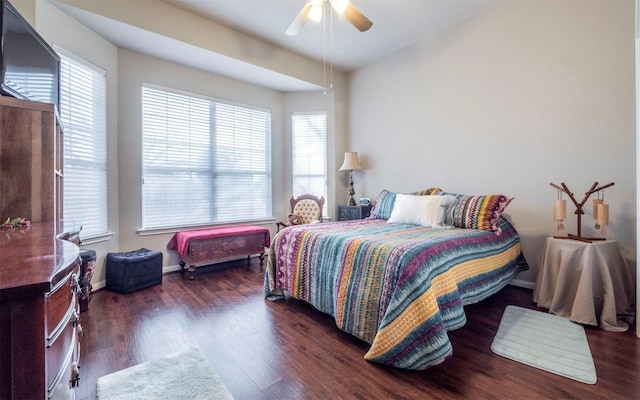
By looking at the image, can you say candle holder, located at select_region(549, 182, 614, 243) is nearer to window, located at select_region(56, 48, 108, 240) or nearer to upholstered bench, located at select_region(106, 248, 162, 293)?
upholstered bench, located at select_region(106, 248, 162, 293)

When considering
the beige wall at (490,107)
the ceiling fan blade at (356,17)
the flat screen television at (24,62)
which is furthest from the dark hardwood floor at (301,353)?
the ceiling fan blade at (356,17)

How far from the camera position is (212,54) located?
361 cm

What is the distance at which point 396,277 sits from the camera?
1795mm

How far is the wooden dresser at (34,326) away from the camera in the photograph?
62 cm

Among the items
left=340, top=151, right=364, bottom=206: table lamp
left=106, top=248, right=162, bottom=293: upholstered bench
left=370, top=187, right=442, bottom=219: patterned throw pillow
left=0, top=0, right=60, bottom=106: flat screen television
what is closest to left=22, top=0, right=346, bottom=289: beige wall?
left=106, top=248, right=162, bottom=293: upholstered bench

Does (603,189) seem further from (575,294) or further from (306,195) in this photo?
(306,195)

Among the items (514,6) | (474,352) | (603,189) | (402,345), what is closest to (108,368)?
Answer: (402,345)

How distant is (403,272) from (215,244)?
9.11ft

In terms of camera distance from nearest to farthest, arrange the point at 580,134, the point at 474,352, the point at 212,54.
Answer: the point at 474,352 → the point at 580,134 → the point at 212,54

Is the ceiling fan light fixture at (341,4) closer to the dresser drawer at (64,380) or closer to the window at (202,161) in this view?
the window at (202,161)

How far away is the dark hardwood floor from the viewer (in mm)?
1566

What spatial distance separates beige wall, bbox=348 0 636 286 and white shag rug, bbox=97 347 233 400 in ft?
10.8

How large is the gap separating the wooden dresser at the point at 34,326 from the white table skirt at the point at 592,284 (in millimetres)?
3221

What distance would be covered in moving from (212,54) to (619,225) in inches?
185
